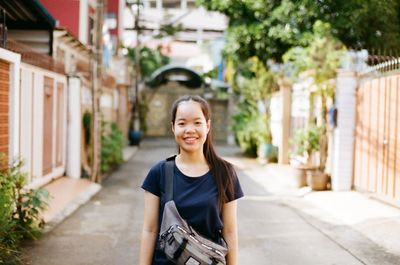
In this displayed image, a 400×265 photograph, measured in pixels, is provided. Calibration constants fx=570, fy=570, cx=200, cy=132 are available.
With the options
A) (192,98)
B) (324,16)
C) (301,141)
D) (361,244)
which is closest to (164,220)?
(192,98)

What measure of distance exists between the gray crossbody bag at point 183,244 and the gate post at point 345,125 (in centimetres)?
877

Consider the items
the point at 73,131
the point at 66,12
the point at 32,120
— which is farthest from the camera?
the point at 66,12

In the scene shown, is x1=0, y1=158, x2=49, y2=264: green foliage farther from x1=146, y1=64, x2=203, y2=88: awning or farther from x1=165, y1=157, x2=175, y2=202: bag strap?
x1=146, y1=64, x2=203, y2=88: awning

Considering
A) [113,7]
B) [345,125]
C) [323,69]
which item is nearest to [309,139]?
[345,125]

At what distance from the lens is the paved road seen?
6406mm

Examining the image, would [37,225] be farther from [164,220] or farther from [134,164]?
[134,164]

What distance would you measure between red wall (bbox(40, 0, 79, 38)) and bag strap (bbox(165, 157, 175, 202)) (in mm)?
13898

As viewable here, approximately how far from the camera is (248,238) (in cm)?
749

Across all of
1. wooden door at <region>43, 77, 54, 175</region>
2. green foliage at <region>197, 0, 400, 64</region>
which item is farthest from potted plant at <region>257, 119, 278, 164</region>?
wooden door at <region>43, 77, 54, 175</region>

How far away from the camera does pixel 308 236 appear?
7.71m

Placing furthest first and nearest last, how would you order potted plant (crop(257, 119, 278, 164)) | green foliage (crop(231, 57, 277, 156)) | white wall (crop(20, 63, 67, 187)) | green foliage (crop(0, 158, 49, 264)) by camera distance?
green foliage (crop(231, 57, 277, 156)) → potted plant (crop(257, 119, 278, 164)) → white wall (crop(20, 63, 67, 187)) → green foliage (crop(0, 158, 49, 264))

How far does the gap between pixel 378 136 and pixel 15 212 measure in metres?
6.22

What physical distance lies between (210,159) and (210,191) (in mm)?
221

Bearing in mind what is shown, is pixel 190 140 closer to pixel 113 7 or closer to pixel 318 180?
pixel 318 180
